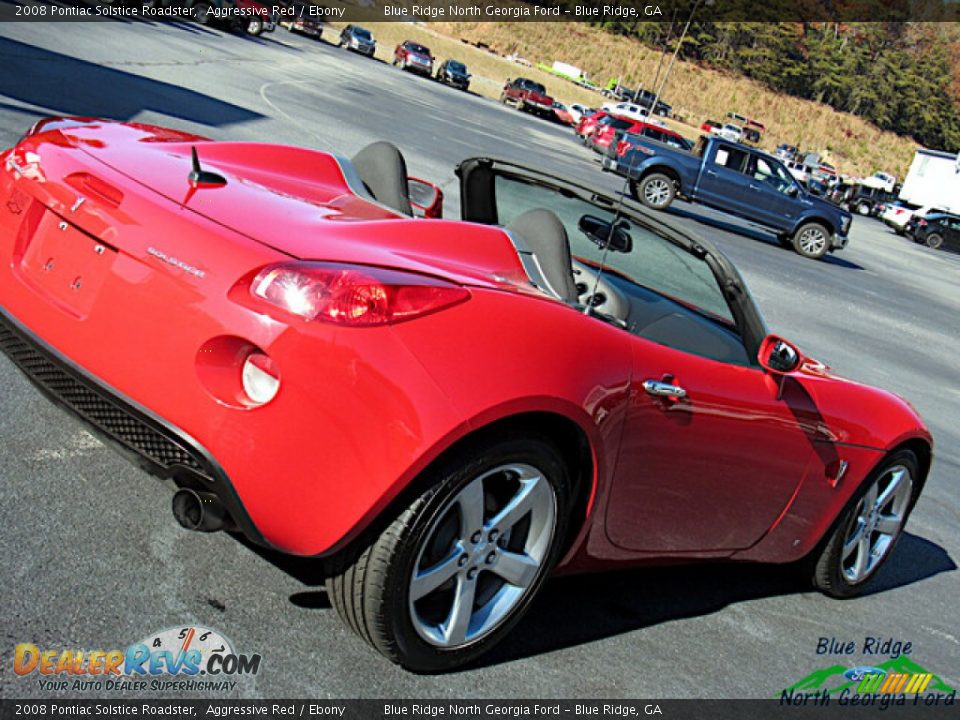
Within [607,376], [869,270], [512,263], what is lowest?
[869,270]

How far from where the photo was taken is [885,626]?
450cm

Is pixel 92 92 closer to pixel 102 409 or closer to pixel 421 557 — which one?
pixel 102 409

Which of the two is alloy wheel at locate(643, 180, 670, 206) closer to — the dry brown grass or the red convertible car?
the red convertible car

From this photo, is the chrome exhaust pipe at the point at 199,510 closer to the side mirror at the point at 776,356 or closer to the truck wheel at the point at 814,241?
the side mirror at the point at 776,356

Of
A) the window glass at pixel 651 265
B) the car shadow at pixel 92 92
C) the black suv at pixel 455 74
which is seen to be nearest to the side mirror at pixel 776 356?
the window glass at pixel 651 265

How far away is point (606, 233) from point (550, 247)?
1.72 feet

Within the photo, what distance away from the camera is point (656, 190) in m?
23.6

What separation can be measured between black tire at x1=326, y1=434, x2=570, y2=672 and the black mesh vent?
49 cm

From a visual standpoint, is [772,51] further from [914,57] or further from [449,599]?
[449,599]

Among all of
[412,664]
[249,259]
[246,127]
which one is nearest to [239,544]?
[412,664]

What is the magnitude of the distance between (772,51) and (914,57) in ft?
79.5

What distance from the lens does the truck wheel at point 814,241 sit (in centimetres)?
2342

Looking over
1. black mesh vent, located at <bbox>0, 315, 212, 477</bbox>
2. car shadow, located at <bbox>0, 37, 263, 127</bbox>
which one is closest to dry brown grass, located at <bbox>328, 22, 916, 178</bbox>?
car shadow, located at <bbox>0, 37, 263, 127</bbox>

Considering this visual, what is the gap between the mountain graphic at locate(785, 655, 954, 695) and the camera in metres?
3.73
